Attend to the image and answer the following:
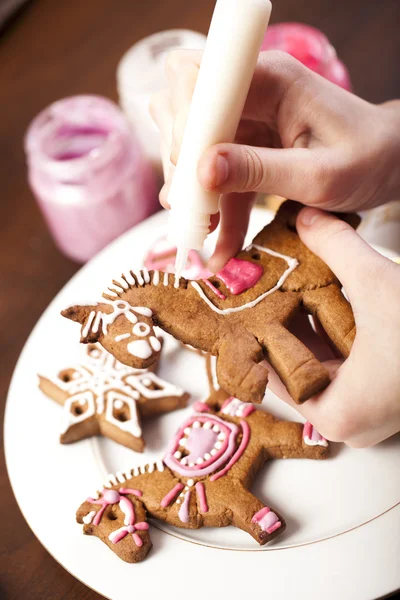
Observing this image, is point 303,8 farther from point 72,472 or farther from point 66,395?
point 72,472

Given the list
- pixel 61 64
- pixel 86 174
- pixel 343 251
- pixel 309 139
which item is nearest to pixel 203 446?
pixel 343 251

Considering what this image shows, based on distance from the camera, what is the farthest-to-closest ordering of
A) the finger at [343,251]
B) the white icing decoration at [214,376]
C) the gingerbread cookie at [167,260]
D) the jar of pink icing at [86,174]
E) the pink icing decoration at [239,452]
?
the jar of pink icing at [86,174]
the gingerbread cookie at [167,260]
the white icing decoration at [214,376]
the pink icing decoration at [239,452]
the finger at [343,251]

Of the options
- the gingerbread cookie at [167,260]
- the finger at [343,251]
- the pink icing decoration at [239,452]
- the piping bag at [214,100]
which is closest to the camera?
the piping bag at [214,100]

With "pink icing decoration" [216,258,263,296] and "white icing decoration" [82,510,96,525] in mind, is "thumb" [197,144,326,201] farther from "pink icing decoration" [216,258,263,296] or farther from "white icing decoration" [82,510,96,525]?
"white icing decoration" [82,510,96,525]

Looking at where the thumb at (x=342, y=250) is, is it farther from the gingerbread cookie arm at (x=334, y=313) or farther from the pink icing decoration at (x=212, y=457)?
the pink icing decoration at (x=212, y=457)

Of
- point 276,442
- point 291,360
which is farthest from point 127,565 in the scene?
point 291,360

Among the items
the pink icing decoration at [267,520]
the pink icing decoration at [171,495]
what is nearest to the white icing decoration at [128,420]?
Result: the pink icing decoration at [171,495]
